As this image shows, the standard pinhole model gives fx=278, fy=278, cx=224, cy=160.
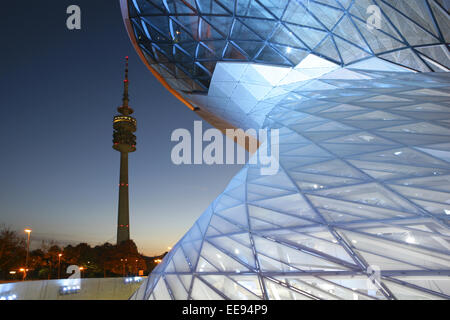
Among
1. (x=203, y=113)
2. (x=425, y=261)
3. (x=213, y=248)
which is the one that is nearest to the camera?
(x=425, y=261)

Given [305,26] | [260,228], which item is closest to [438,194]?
[260,228]

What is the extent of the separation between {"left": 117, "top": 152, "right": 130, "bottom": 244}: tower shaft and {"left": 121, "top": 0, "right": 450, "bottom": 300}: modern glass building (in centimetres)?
7637

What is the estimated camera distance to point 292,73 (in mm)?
19344

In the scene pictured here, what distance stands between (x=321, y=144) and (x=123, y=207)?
89044 millimetres

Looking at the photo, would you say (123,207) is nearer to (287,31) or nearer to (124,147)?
(124,147)

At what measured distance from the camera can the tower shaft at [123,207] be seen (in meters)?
88.3

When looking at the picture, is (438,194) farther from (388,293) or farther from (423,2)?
(423,2)

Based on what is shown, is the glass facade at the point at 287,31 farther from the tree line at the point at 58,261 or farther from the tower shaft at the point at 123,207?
the tower shaft at the point at 123,207

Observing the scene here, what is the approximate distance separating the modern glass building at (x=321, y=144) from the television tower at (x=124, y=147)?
76.6 meters

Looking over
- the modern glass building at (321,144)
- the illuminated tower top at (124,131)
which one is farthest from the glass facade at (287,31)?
the illuminated tower top at (124,131)

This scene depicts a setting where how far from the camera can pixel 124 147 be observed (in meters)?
98.6

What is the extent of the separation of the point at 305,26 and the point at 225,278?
49.9 feet

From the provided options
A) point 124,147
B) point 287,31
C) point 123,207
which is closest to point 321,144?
point 287,31

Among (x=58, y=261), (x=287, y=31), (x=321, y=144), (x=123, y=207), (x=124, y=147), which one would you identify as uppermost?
(x=124, y=147)
